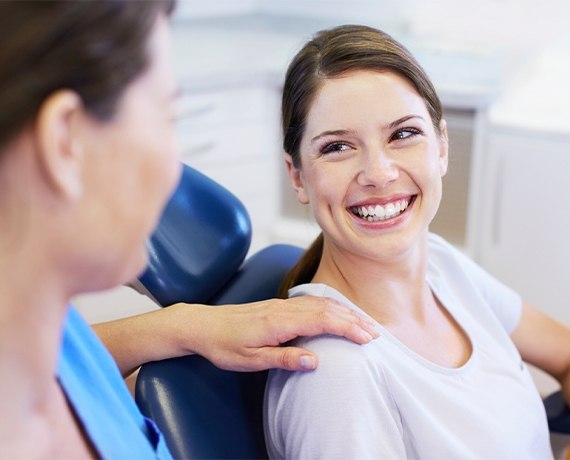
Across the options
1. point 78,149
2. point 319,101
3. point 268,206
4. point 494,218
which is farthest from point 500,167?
point 78,149

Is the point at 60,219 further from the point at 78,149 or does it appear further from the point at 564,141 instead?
the point at 564,141

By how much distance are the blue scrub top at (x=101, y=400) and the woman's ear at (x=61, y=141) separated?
1.09ft

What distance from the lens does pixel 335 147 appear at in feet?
3.94

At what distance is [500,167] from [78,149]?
6.11 feet

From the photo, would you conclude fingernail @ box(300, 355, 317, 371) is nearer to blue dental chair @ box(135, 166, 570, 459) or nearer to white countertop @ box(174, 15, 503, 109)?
blue dental chair @ box(135, 166, 570, 459)

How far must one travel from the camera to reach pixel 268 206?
9.30 ft

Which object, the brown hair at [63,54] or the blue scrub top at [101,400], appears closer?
the brown hair at [63,54]

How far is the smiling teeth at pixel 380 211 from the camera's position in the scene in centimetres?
120

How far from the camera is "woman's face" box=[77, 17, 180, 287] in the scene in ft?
1.93

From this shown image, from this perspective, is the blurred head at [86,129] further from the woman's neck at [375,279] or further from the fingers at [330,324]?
the woman's neck at [375,279]

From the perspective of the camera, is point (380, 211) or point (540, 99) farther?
point (540, 99)

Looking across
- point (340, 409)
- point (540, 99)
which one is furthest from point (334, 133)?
point (540, 99)

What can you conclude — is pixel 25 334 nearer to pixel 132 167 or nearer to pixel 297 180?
Result: pixel 132 167

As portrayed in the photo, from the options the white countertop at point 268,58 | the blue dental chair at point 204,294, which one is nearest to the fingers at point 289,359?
the blue dental chair at point 204,294
